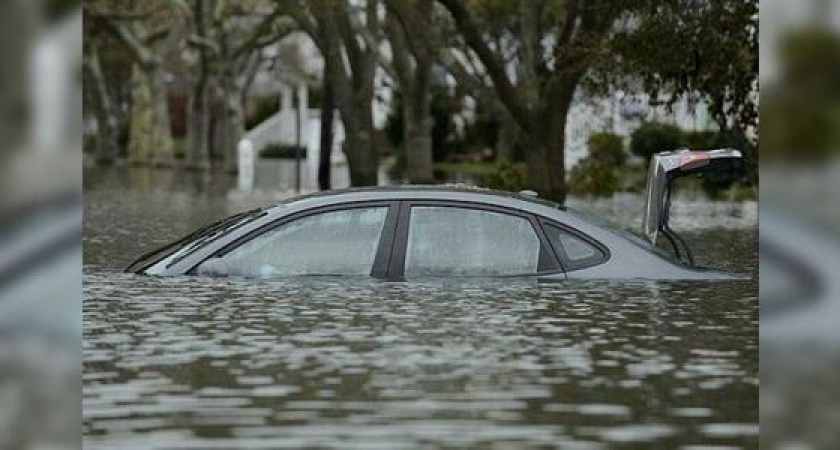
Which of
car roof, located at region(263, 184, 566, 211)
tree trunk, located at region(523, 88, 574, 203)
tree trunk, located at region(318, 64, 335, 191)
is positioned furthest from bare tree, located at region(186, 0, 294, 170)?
car roof, located at region(263, 184, 566, 211)

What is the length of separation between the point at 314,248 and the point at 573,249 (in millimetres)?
1821

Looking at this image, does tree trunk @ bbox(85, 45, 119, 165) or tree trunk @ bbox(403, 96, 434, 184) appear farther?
tree trunk @ bbox(85, 45, 119, 165)

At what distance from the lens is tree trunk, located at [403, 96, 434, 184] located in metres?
46.2

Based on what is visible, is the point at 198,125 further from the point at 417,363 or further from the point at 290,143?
the point at 417,363

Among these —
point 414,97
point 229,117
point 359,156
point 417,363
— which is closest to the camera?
point 417,363

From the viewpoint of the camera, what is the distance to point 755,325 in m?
13.5

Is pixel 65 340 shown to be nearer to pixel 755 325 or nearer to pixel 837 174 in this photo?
pixel 837 174

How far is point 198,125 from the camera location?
237 ft

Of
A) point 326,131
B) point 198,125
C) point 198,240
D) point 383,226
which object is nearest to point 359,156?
point 326,131

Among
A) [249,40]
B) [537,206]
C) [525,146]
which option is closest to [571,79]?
[525,146]

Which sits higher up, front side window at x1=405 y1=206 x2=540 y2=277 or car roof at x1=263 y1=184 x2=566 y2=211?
car roof at x1=263 y1=184 x2=566 y2=211

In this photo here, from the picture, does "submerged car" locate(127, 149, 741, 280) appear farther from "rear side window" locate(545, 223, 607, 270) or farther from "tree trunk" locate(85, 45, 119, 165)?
"tree trunk" locate(85, 45, 119, 165)

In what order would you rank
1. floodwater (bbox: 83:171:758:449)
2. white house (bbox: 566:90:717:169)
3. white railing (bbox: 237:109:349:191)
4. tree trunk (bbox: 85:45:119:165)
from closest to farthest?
floodwater (bbox: 83:171:758:449) → white house (bbox: 566:90:717:169) → white railing (bbox: 237:109:349:191) → tree trunk (bbox: 85:45:119:165)

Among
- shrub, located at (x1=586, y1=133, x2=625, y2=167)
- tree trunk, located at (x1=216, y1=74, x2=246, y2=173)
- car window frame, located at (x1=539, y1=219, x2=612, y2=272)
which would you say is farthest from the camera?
tree trunk, located at (x1=216, y1=74, x2=246, y2=173)
